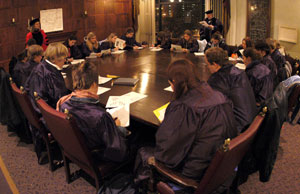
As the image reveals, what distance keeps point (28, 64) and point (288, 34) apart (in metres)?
5.20

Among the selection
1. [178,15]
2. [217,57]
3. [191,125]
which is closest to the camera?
[191,125]

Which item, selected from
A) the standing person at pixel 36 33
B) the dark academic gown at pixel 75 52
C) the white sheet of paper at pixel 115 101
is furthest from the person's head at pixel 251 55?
the standing person at pixel 36 33

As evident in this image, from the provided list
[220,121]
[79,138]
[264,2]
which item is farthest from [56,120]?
[264,2]

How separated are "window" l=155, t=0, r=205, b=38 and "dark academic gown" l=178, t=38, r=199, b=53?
2.37 m

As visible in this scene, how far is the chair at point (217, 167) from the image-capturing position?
66.0 inches

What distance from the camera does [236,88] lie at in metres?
2.81

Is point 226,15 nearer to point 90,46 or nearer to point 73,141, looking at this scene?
point 90,46

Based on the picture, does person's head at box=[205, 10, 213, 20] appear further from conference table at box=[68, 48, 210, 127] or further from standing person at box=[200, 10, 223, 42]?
conference table at box=[68, 48, 210, 127]

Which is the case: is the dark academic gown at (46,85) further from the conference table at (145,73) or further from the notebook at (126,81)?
the notebook at (126,81)

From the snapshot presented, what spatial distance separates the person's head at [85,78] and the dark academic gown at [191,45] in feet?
12.7

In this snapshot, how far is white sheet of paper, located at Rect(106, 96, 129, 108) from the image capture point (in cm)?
293

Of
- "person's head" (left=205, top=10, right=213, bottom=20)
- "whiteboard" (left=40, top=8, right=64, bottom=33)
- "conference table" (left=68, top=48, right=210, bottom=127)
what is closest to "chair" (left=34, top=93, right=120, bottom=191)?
"conference table" (left=68, top=48, right=210, bottom=127)

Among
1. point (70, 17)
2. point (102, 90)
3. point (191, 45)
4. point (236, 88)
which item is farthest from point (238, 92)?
point (70, 17)

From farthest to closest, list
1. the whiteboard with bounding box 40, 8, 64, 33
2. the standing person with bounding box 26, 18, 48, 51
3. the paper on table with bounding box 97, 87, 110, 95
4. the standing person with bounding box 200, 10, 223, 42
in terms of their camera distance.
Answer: the standing person with bounding box 200, 10, 223, 42, the whiteboard with bounding box 40, 8, 64, 33, the standing person with bounding box 26, 18, 48, 51, the paper on table with bounding box 97, 87, 110, 95
